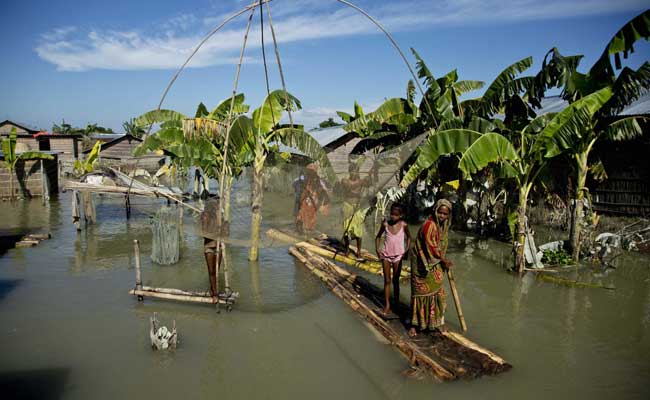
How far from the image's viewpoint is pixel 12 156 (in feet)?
48.0

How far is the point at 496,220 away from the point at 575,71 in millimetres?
4204

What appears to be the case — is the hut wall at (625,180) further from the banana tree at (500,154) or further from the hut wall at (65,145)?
the hut wall at (65,145)

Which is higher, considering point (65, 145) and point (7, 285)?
point (65, 145)

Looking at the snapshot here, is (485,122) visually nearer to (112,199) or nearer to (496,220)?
(496,220)

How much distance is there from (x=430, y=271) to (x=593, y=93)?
156 inches

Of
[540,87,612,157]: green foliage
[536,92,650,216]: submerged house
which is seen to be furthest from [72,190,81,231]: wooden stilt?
[536,92,650,216]: submerged house

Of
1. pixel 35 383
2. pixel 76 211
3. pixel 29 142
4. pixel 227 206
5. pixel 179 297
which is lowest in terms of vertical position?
pixel 35 383

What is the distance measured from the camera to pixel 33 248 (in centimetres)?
909

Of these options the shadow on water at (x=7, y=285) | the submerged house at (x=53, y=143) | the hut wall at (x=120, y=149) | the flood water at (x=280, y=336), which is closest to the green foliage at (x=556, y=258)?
the flood water at (x=280, y=336)

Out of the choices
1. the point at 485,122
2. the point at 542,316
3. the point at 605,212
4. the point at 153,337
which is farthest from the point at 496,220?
the point at 153,337

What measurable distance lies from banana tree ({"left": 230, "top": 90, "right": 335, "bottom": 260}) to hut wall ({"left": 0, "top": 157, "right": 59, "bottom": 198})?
1243cm

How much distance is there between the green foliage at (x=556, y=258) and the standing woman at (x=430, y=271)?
13.5ft

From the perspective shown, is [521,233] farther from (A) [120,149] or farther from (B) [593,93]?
(A) [120,149]

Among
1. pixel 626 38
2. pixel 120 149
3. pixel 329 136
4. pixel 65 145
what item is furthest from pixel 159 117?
pixel 65 145
